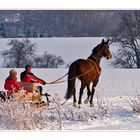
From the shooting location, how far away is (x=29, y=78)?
12938mm

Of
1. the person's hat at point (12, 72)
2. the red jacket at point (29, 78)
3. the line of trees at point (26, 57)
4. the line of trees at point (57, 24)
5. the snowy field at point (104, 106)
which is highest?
the line of trees at point (57, 24)

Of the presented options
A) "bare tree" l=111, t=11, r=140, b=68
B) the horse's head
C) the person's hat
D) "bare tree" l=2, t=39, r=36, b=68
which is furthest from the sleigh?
"bare tree" l=111, t=11, r=140, b=68

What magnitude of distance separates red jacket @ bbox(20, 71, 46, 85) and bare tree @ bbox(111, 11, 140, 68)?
118 cm

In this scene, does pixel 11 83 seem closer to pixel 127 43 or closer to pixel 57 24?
pixel 57 24

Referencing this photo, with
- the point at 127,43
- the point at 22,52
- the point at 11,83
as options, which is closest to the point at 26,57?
the point at 22,52

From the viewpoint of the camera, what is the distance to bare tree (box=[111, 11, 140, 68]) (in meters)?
12.8

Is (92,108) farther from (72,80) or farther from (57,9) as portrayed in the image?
(57,9)

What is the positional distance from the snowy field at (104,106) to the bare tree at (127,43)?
0.14m

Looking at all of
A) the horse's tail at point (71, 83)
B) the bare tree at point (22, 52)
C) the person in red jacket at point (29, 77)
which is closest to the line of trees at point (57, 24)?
the bare tree at point (22, 52)

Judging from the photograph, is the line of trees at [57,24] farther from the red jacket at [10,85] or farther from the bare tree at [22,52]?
the red jacket at [10,85]

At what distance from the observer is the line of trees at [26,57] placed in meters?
12.8

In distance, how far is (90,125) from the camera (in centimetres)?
1254
